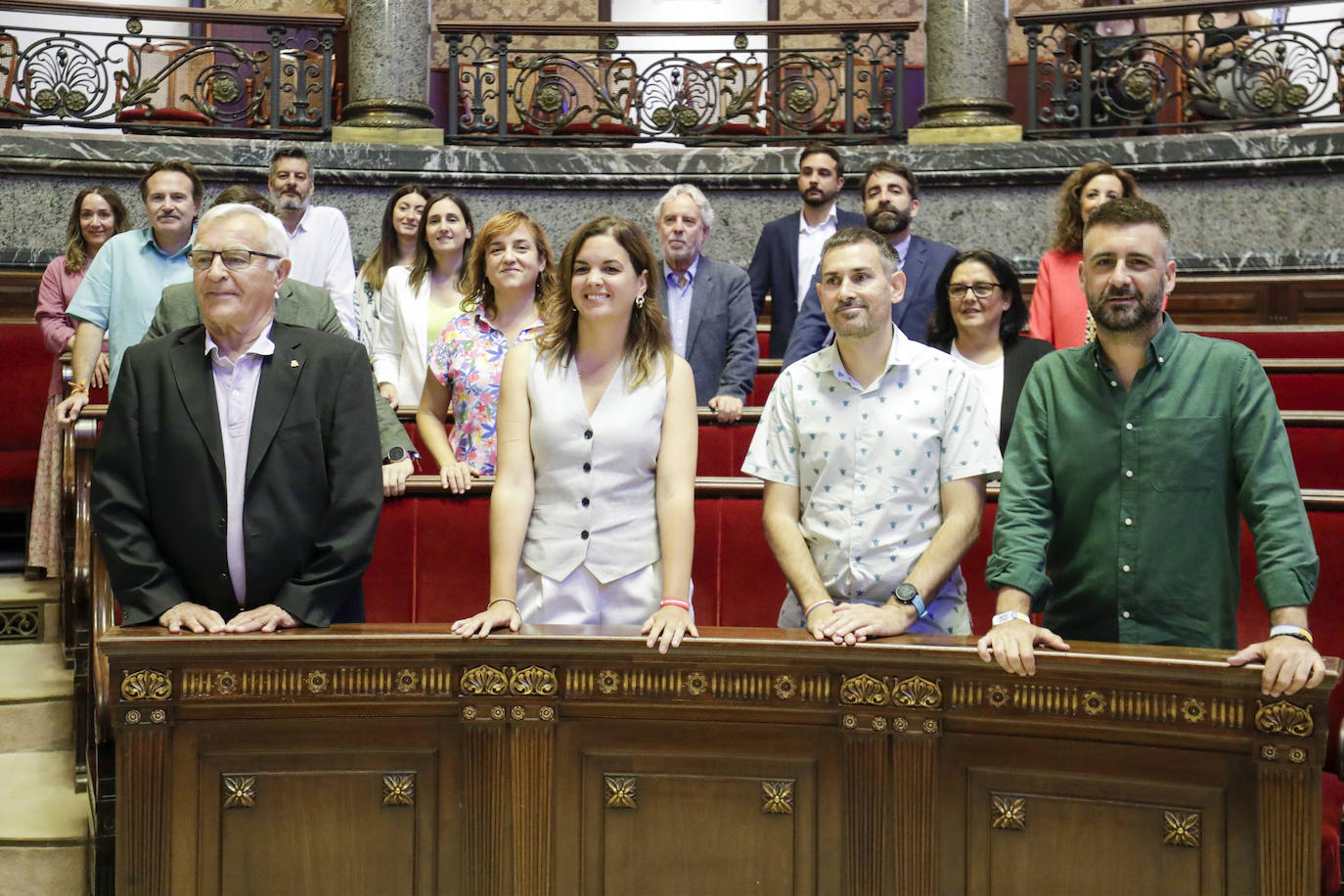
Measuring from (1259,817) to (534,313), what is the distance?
1.82m

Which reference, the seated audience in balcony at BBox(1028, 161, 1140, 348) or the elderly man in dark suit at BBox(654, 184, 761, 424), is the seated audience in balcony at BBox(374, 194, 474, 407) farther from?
the seated audience in balcony at BBox(1028, 161, 1140, 348)

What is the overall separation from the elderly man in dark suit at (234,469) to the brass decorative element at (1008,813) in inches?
40.8

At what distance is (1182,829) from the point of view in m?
2.02

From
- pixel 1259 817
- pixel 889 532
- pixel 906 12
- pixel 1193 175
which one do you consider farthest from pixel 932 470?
pixel 906 12

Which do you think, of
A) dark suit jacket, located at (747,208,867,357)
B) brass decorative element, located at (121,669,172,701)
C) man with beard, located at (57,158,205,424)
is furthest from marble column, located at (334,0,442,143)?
brass decorative element, located at (121,669,172,701)

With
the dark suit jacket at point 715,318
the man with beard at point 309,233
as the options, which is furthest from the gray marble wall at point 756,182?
the dark suit jacket at point 715,318

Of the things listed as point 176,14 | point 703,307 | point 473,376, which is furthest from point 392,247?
point 176,14

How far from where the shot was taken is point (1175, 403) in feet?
7.19

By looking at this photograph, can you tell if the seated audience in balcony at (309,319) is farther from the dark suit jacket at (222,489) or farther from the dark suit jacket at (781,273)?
the dark suit jacket at (781,273)

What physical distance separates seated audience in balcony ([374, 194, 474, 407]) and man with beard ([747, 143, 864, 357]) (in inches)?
44.3

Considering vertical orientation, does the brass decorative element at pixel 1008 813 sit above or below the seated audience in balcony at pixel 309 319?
below

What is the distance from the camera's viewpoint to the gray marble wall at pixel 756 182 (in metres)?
5.96

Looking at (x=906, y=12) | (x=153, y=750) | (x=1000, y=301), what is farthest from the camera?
(x=906, y=12)

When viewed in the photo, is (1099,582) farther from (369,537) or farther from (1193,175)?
(1193,175)
